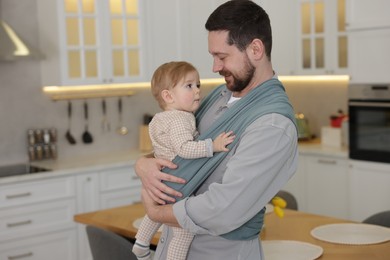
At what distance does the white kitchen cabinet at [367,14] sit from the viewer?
4.84 m

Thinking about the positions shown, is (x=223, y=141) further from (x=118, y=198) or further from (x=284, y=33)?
(x=284, y=33)

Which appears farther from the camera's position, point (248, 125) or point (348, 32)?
point (348, 32)

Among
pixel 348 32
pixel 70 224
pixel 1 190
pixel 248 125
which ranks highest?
pixel 348 32

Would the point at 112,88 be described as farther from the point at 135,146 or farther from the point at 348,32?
the point at 348,32

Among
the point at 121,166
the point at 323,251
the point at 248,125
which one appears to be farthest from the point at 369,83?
the point at 248,125

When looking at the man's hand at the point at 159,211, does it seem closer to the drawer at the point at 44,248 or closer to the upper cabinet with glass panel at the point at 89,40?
the drawer at the point at 44,248

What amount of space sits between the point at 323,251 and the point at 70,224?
8.60 ft

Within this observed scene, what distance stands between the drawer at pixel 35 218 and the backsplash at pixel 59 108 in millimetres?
658

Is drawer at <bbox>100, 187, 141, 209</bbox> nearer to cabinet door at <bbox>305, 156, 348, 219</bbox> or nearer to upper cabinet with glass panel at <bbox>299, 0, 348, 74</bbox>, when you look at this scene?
cabinet door at <bbox>305, 156, 348, 219</bbox>

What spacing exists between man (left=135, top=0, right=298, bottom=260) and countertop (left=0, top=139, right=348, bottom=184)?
9.25 ft

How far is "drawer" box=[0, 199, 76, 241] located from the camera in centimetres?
475

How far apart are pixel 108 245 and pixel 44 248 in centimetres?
190

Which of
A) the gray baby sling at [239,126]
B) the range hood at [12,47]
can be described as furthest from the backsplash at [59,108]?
the gray baby sling at [239,126]

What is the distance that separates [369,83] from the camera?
4.97 meters
